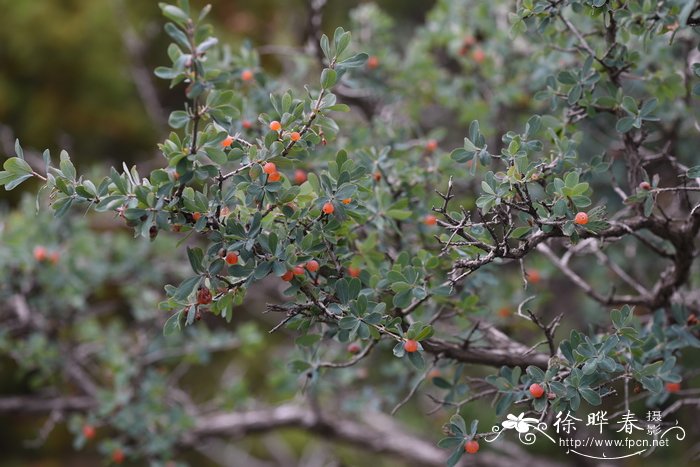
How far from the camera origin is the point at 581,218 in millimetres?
959

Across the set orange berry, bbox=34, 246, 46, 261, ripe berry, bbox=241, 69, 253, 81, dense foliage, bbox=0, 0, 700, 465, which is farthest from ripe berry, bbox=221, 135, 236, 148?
orange berry, bbox=34, 246, 46, 261

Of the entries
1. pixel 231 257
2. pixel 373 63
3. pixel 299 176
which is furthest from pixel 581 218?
pixel 373 63

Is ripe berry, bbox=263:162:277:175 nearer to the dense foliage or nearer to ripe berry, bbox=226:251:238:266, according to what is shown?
the dense foliage

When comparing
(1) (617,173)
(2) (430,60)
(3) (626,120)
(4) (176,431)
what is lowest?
(4) (176,431)

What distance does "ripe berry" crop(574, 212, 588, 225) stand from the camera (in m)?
0.95

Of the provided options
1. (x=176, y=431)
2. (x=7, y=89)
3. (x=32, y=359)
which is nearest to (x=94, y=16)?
(x=7, y=89)

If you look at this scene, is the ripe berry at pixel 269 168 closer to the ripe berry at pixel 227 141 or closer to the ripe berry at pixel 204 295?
the ripe berry at pixel 227 141

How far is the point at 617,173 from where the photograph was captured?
206cm

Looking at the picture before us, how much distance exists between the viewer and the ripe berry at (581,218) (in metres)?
0.95

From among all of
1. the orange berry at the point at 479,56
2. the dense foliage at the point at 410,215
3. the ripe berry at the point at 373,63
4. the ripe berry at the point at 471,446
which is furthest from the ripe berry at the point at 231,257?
the orange berry at the point at 479,56

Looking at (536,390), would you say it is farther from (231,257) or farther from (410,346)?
(231,257)

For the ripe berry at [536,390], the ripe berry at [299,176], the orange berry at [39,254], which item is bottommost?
the orange berry at [39,254]

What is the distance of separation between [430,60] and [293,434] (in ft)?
7.59

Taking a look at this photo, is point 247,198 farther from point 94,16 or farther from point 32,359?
point 94,16
